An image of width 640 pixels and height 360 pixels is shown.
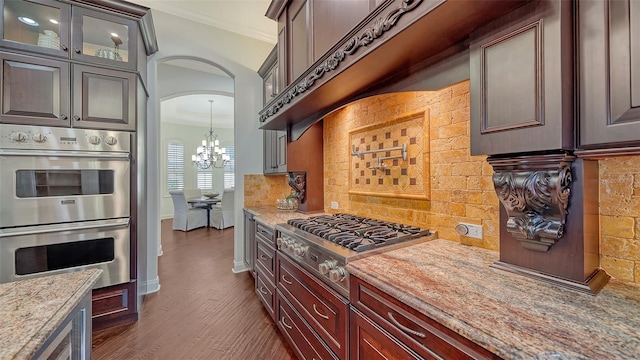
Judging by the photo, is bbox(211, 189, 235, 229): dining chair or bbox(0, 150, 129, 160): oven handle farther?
bbox(211, 189, 235, 229): dining chair

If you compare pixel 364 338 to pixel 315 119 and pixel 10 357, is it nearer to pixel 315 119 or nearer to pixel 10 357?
pixel 10 357

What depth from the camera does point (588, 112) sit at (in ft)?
2.61

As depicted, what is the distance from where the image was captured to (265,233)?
2.45 meters

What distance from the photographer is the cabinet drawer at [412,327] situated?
75 cm

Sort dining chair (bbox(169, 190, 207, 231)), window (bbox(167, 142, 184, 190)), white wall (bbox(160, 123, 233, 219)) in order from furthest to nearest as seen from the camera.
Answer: window (bbox(167, 142, 184, 190)) → white wall (bbox(160, 123, 233, 219)) → dining chair (bbox(169, 190, 207, 231))

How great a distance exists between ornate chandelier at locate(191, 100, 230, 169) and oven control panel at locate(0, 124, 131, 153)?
15.5ft

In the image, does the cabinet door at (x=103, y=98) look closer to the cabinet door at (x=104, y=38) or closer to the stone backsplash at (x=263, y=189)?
the cabinet door at (x=104, y=38)

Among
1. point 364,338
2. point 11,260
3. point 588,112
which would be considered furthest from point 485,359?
point 11,260

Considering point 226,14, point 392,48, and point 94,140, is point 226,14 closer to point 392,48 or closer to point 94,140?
point 94,140

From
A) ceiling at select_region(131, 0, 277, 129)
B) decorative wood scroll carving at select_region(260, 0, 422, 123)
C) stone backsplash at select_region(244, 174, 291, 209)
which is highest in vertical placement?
ceiling at select_region(131, 0, 277, 129)

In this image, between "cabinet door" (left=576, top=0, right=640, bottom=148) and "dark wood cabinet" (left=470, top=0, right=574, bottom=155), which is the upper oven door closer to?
"dark wood cabinet" (left=470, top=0, right=574, bottom=155)

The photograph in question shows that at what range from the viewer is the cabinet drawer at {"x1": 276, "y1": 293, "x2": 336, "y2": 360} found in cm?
154

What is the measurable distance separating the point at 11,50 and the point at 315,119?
2440mm

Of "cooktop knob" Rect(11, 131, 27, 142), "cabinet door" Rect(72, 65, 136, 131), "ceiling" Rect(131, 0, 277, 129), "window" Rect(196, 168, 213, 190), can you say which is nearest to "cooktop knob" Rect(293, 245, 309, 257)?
"cabinet door" Rect(72, 65, 136, 131)
